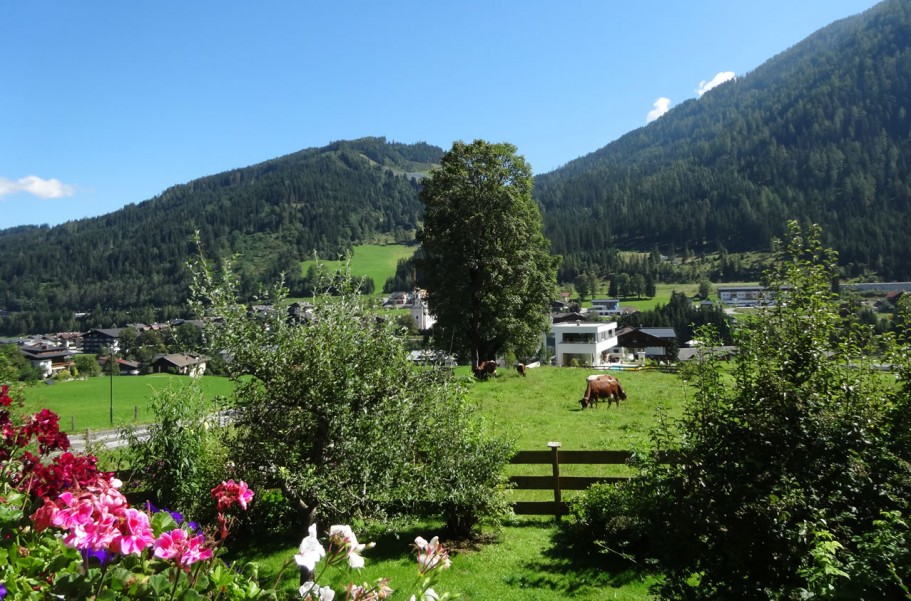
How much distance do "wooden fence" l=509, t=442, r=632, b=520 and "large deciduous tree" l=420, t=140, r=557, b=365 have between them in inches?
604

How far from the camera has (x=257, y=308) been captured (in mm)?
6883

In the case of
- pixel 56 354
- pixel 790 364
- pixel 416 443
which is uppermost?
pixel 790 364

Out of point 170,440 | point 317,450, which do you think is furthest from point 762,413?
point 170,440

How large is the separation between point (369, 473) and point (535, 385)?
1832cm

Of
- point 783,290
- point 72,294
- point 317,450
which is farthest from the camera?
point 72,294

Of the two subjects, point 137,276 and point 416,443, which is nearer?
point 416,443

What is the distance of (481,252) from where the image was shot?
84.8 ft

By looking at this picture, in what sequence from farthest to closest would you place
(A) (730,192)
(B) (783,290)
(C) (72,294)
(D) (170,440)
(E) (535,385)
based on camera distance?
(A) (730,192) < (C) (72,294) < (E) (535,385) < (D) (170,440) < (B) (783,290)

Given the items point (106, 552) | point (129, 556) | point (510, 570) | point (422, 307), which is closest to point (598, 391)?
point (510, 570)

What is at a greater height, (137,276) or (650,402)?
(137,276)

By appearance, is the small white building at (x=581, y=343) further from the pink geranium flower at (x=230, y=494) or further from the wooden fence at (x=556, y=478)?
the pink geranium flower at (x=230, y=494)

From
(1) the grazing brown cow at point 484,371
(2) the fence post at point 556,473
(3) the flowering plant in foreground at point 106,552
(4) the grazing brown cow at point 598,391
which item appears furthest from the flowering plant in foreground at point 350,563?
(1) the grazing brown cow at point 484,371

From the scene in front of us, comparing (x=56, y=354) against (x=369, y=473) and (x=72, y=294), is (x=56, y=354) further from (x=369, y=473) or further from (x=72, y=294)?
(x=369, y=473)

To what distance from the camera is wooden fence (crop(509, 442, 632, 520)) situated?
9.30 meters
